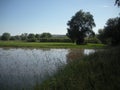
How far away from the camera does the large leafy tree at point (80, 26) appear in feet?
197

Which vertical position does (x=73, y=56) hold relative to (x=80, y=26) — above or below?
below

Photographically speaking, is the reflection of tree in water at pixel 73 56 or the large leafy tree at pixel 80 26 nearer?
the reflection of tree in water at pixel 73 56

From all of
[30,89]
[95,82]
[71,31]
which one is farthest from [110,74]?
[71,31]

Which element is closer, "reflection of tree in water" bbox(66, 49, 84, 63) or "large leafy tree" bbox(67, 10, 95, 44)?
"reflection of tree in water" bbox(66, 49, 84, 63)

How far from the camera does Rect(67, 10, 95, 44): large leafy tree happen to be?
60000 mm

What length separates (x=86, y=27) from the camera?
6234 cm

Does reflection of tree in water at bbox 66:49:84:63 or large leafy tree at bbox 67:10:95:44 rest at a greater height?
large leafy tree at bbox 67:10:95:44

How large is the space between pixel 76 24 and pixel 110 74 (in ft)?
181

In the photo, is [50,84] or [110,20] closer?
[50,84]

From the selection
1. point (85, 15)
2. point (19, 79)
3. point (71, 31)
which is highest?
point (85, 15)

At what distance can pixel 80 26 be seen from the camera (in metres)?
62.1

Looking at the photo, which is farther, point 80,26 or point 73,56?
point 80,26

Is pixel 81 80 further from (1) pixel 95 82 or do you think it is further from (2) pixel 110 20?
Answer: (2) pixel 110 20

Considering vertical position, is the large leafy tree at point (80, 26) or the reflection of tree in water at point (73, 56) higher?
the large leafy tree at point (80, 26)
